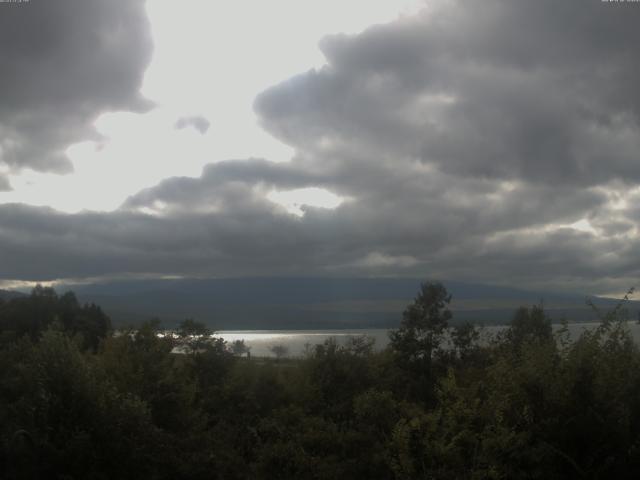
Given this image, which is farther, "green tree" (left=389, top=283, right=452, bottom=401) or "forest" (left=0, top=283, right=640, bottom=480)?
"green tree" (left=389, top=283, right=452, bottom=401)

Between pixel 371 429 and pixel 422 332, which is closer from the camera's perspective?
pixel 371 429

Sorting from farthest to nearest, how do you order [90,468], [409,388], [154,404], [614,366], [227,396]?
[409,388] < [227,396] < [154,404] < [614,366] < [90,468]

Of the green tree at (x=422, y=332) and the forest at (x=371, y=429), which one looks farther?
the green tree at (x=422, y=332)

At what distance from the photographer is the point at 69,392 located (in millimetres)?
15062

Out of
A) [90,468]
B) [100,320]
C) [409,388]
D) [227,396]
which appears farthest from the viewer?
[100,320]

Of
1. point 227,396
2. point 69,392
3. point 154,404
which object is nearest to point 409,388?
point 227,396

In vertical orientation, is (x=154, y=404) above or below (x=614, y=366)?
below

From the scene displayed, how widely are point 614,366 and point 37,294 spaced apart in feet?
238

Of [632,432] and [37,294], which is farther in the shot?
[37,294]

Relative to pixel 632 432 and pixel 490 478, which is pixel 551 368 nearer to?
pixel 632 432

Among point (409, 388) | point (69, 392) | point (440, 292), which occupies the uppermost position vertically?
point (440, 292)

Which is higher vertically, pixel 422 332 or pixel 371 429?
pixel 422 332

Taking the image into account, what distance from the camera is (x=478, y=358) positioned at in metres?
37.5

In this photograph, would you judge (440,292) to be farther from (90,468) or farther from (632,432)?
(90,468)
